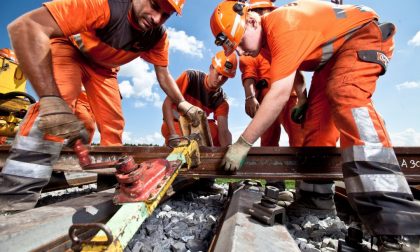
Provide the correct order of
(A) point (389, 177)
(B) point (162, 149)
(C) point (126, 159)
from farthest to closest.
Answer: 1. (B) point (162, 149)
2. (A) point (389, 177)
3. (C) point (126, 159)

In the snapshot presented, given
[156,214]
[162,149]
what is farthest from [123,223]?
[162,149]

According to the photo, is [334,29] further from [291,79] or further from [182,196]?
[182,196]

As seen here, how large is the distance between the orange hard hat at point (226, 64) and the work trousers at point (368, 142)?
9.04 feet

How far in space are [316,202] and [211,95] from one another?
3.50 meters

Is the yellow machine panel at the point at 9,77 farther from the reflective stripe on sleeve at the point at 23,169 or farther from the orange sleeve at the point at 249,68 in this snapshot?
the reflective stripe on sleeve at the point at 23,169

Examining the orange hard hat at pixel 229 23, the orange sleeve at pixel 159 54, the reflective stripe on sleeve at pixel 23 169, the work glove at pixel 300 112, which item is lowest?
the reflective stripe on sleeve at pixel 23 169

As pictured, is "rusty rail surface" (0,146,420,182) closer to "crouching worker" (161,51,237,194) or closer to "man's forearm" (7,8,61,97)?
"man's forearm" (7,8,61,97)

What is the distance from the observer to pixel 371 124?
1.91m

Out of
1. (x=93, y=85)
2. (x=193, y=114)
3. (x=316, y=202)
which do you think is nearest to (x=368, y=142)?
(x=316, y=202)

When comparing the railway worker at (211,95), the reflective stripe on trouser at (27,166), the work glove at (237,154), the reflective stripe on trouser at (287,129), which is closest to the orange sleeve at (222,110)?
the railway worker at (211,95)

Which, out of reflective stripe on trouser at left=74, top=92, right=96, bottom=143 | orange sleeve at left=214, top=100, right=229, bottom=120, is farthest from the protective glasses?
reflective stripe on trouser at left=74, top=92, right=96, bottom=143

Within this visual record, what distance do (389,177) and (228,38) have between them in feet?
6.35

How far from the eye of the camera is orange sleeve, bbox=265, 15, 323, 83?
86.0 inches

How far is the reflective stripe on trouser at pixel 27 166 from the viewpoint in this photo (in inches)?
86.6
